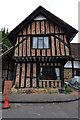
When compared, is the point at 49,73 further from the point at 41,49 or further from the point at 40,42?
the point at 40,42

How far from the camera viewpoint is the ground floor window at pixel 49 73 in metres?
14.6

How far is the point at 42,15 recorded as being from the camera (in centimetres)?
1555

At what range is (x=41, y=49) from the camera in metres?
14.8

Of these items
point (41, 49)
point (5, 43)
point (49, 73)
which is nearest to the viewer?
point (49, 73)

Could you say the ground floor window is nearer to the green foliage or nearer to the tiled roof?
the tiled roof

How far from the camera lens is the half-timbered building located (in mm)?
14383

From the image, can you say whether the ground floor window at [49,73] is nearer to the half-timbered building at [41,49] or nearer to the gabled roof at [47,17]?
the half-timbered building at [41,49]

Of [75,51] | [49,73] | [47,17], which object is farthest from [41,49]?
[75,51]

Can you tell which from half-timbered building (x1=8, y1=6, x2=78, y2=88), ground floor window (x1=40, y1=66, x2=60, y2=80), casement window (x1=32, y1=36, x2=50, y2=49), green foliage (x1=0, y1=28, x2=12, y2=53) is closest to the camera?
half-timbered building (x1=8, y1=6, x2=78, y2=88)

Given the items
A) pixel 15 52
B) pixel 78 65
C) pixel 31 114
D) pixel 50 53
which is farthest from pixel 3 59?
pixel 78 65

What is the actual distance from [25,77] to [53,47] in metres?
3.36

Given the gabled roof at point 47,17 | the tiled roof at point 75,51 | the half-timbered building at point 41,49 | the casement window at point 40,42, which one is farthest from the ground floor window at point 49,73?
the tiled roof at point 75,51

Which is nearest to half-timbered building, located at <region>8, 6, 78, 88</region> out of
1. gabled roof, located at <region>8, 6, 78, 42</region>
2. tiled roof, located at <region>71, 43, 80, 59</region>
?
gabled roof, located at <region>8, 6, 78, 42</region>

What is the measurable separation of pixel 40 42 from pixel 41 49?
28.6 inches
